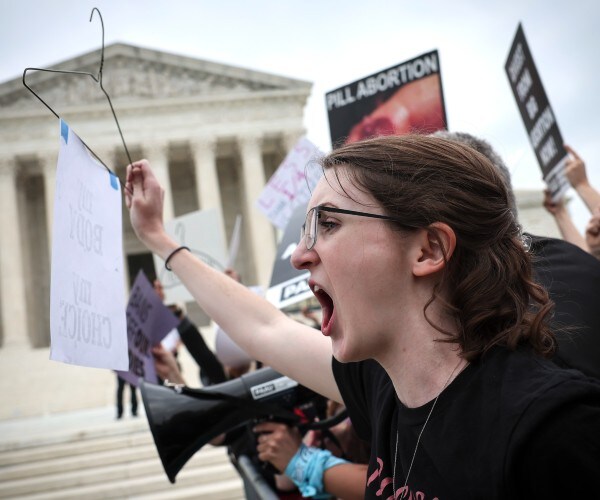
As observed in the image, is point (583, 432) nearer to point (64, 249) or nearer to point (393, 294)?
point (393, 294)

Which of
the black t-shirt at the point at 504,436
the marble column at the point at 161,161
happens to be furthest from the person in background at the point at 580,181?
the marble column at the point at 161,161

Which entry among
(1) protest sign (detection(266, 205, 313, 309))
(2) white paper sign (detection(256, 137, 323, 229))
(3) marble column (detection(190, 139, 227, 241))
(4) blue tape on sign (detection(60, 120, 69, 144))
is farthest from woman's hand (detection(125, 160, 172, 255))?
(3) marble column (detection(190, 139, 227, 241))

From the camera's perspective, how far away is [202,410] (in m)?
2.27

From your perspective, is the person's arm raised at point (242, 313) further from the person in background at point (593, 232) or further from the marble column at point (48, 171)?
the marble column at point (48, 171)

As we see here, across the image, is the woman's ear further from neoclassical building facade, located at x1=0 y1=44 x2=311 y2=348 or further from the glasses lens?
neoclassical building facade, located at x1=0 y1=44 x2=311 y2=348

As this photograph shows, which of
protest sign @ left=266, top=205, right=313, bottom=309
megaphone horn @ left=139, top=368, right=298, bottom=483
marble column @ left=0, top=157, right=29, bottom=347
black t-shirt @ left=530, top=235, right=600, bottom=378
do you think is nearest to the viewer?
black t-shirt @ left=530, top=235, right=600, bottom=378

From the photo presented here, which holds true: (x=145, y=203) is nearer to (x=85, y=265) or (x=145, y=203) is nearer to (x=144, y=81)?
(x=85, y=265)

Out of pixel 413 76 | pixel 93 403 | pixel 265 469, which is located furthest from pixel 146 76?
pixel 265 469

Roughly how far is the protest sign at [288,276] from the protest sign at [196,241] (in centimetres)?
328

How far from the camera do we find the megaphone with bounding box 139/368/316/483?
2.24m

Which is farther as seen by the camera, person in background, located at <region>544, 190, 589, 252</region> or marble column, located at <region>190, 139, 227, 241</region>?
marble column, located at <region>190, 139, 227, 241</region>

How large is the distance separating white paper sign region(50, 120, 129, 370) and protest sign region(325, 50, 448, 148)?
262 centimetres

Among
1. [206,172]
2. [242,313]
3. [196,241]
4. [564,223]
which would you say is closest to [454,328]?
[242,313]

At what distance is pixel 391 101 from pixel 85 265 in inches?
136
